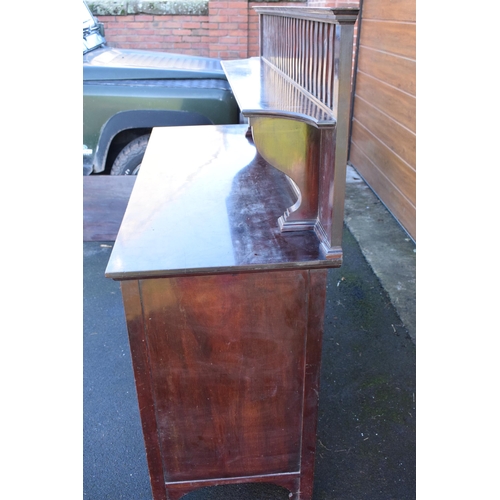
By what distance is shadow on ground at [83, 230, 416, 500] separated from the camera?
6.10 feet

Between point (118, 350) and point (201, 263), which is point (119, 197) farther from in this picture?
point (201, 263)

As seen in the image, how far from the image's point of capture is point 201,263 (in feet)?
4.39

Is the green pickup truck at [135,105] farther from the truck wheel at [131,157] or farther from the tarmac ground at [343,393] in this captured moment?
the tarmac ground at [343,393]

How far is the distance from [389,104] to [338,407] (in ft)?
8.51

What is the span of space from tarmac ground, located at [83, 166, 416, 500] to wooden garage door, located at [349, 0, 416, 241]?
62 cm

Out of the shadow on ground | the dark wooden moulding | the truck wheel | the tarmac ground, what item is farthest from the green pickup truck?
the dark wooden moulding

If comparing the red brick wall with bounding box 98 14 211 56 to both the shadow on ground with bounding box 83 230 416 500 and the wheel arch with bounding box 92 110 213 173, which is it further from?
the shadow on ground with bounding box 83 230 416 500

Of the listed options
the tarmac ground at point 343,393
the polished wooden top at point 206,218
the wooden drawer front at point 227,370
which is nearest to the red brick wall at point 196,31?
the tarmac ground at point 343,393

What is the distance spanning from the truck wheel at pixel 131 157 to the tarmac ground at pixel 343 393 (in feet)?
1.93

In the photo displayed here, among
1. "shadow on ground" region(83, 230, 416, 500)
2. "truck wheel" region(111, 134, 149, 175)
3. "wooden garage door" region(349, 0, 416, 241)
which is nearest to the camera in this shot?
"shadow on ground" region(83, 230, 416, 500)

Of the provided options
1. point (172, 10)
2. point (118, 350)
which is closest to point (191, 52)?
point (172, 10)

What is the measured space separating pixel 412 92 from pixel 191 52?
108 inches

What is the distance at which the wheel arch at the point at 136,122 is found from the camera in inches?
127

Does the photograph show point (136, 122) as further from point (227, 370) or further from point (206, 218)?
point (227, 370)
